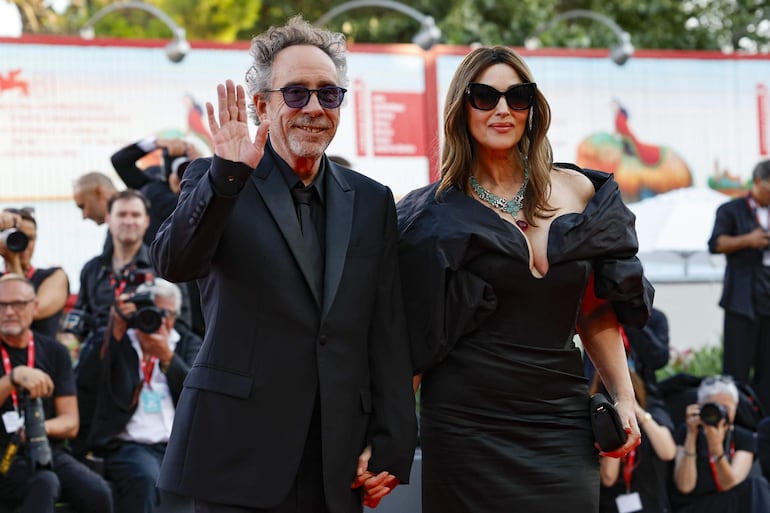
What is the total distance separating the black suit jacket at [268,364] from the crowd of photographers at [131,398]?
3.09m

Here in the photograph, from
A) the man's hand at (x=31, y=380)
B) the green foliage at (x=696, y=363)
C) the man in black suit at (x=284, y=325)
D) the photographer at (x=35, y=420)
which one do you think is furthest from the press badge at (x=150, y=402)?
the green foliage at (x=696, y=363)

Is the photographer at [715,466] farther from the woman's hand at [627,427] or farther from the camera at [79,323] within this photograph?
the camera at [79,323]

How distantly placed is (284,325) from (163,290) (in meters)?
3.66

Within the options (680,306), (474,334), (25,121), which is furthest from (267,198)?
(680,306)

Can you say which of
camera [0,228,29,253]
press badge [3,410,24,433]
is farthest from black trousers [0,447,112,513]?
camera [0,228,29,253]

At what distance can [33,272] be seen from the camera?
7.48 m

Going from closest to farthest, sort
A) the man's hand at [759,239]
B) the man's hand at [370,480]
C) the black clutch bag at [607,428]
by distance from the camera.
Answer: the man's hand at [370,480] → the black clutch bag at [607,428] → the man's hand at [759,239]

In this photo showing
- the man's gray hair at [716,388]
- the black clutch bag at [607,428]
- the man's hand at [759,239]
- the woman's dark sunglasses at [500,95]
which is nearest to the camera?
the black clutch bag at [607,428]

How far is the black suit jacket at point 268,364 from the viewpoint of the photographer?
129 inches

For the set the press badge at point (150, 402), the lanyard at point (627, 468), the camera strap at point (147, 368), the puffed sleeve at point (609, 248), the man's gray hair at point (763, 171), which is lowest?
the lanyard at point (627, 468)

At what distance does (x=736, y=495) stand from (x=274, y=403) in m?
4.79

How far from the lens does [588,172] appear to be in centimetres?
410

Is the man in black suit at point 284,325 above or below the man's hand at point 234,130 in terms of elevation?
below

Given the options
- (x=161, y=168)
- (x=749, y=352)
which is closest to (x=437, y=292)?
(x=161, y=168)
